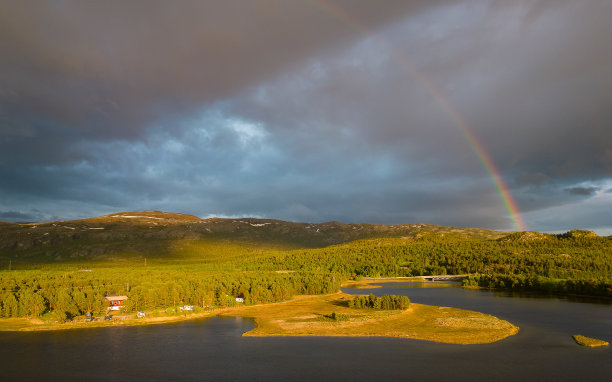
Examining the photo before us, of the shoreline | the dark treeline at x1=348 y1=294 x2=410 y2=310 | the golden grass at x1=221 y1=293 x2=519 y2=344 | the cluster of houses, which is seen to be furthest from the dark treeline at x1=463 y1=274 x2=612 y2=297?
the cluster of houses

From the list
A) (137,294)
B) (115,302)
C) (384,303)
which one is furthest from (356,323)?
(115,302)

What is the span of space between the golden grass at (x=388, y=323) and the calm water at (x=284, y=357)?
3.83 meters

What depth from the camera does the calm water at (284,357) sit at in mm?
54312

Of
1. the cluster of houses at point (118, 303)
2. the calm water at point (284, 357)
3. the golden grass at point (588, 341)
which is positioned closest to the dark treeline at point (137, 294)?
the cluster of houses at point (118, 303)

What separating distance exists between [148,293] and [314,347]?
61.5 meters

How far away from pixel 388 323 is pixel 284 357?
3248cm

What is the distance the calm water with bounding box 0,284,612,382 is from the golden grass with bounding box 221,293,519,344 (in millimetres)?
3834

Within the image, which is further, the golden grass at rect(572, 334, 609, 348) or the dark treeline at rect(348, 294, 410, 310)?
the dark treeline at rect(348, 294, 410, 310)

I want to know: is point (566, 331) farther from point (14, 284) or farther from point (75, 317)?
point (14, 284)

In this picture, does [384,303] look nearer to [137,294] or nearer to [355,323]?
[355,323]

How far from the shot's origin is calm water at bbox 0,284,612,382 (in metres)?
54.3

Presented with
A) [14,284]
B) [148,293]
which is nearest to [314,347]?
[148,293]

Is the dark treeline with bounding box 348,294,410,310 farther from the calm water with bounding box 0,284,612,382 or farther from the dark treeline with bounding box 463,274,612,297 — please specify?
the dark treeline with bounding box 463,274,612,297

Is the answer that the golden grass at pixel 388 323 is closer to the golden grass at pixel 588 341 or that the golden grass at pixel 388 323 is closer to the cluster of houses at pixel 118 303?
the cluster of houses at pixel 118 303
